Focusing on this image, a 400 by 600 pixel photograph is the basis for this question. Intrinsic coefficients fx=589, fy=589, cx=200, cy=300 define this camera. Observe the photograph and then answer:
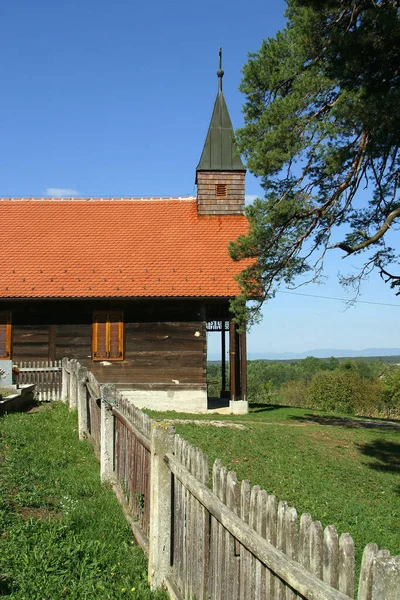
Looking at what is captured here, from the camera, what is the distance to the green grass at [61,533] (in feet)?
15.5

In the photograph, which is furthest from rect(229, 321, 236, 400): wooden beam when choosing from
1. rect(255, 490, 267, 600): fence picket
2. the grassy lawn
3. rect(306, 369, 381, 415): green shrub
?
rect(306, 369, 381, 415): green shrub

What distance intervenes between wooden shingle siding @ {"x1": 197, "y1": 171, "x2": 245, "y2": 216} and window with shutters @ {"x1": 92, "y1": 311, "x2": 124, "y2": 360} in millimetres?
5957

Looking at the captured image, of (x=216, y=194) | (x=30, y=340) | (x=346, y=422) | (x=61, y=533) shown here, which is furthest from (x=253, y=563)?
(x=216, y=194)

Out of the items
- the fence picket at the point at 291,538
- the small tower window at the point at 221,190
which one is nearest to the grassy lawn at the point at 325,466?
the fence picket at the point at 291,538

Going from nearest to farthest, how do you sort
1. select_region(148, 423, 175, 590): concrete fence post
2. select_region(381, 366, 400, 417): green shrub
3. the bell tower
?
1. select_region(148, 423, 175, 590): concrete fence post
2. the bell tower
3. select_region(381, 366, 400, 417): green shrub

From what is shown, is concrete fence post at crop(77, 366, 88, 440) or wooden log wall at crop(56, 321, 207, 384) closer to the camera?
concrete fence post at crop(77, 366, 88, 440)

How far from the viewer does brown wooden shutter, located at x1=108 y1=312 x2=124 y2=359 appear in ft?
63.4

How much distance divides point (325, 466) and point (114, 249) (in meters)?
12.0

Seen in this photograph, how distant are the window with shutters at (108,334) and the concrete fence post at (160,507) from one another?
14.5m

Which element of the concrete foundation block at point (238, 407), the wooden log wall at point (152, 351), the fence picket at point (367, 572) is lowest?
the concrete foundation block at point (238, 407)

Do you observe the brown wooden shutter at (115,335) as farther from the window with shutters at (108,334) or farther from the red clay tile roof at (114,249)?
the red clay tile roof at (114,249)

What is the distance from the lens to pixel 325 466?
37.7 ft

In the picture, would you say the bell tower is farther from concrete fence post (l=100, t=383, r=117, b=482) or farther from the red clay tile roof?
concrete fence post (l=100, t=383, r=117, b=482)

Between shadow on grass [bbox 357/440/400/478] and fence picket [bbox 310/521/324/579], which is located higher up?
fence picket [bbox 310/521/324/579]
